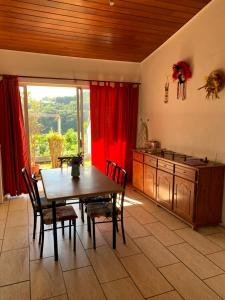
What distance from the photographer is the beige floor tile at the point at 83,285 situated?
183 cm

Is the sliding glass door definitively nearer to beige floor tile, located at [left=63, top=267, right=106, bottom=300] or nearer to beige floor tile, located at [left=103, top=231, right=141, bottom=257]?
beige floor tile, located at [left=103, top=231, right=141, bottom=257]

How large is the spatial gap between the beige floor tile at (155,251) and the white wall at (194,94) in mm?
1354

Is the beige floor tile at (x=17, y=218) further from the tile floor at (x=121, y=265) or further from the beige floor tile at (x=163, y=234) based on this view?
the beige floor tile at (x=163, y=234)

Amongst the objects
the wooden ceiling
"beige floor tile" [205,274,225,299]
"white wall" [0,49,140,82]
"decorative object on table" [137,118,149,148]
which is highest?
the wooden ceiling

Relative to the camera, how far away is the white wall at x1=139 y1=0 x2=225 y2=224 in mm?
2914

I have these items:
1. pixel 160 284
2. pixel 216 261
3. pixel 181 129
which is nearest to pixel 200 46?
pixel 181 129

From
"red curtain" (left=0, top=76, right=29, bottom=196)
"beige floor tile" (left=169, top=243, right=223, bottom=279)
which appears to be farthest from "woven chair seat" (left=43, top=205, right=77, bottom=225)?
"red curtain" (left=0, top=76, right=29, bottom=196)

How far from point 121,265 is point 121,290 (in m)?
0.33

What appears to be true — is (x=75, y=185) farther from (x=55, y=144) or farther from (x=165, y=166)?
(x=55, y=144)

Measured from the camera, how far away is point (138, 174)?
4.25 meters

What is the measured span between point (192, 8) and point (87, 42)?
1.63m

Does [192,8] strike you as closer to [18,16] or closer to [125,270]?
[18,16]

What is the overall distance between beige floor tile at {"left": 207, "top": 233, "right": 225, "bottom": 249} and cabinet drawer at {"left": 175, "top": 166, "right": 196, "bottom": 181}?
0.73 m

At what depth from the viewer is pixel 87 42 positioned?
371cm
